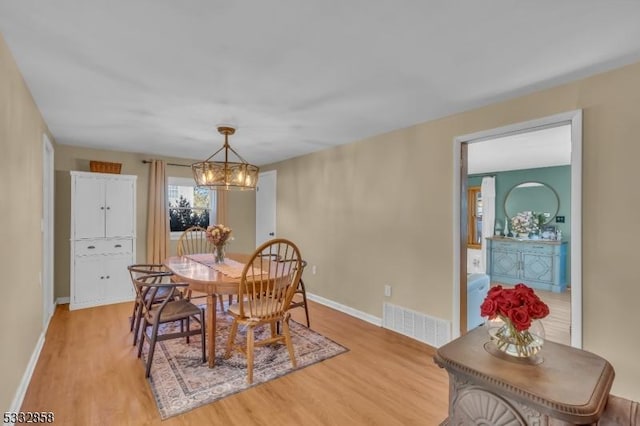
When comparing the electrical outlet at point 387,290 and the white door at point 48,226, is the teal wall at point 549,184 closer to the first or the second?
the electrical outlet at point 387,290

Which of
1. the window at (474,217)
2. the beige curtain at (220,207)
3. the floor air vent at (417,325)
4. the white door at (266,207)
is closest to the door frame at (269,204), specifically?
the white door at (266,207)

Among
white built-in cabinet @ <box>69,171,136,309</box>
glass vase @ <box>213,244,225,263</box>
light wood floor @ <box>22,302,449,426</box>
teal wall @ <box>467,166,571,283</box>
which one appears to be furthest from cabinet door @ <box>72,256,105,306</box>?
teal wall @ <box>467,166,571,283</box>

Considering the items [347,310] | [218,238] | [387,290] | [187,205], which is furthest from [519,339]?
[187,205]

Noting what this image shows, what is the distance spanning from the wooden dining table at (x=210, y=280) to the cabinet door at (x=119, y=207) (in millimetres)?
1477

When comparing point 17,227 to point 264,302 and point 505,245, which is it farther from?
point 505,245

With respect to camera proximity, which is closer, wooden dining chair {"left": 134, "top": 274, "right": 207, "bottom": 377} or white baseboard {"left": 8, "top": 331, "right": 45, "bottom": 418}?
white baseboard {"left": 8, "top": 331, "right": 45, "bottom": 418}

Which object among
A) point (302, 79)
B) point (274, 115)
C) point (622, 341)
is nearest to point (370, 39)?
point (302, 79)

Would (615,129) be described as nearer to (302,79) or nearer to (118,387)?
(302,79)

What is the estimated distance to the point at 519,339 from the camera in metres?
1.21

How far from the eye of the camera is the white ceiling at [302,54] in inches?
57.1

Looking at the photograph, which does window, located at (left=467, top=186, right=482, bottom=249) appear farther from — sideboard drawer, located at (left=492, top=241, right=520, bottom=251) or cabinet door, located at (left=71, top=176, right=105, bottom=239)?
→ cabinet door, located at (left=71, top=176, right=105, bottom=239)

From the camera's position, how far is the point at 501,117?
2.61 metres

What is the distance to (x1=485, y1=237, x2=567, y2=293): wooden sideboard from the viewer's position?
17.2 feet

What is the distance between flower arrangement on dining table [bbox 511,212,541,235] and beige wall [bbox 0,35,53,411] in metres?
7.14
